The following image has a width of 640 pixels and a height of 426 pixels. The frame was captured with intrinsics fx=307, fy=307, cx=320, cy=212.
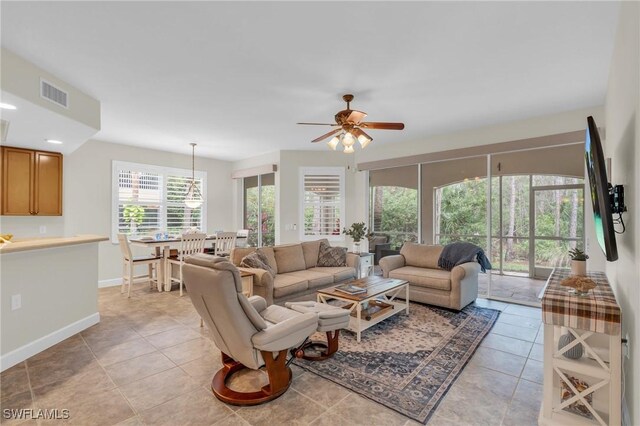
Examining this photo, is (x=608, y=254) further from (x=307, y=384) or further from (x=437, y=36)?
(x=307, y=384)

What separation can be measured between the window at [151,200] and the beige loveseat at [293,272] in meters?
2.98

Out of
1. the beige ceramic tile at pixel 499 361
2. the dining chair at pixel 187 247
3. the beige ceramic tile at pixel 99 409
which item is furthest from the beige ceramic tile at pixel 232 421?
the dining chair at pixel 187 247

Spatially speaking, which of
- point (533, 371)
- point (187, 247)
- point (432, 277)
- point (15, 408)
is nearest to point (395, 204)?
point (432, 277)

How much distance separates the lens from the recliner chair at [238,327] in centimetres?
209

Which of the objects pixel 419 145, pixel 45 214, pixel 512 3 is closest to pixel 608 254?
pixel 512 3

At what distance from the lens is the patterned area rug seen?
2283mm

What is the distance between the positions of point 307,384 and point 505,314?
3.07 metres

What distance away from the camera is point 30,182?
4.41 metres

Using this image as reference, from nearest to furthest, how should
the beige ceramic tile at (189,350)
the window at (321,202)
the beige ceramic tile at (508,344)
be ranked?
the beige ceramic tile at (189,350)
the beige ceramic tile at (508,344)
the window at (321,202)

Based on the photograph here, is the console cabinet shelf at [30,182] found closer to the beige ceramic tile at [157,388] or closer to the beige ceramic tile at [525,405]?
the beige ceramic tile at [157,388]

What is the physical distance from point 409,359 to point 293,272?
2.26 m

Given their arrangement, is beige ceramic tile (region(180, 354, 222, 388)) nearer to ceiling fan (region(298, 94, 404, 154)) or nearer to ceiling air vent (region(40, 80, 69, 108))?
ceiling fan (region(298, 94, 404, 154))

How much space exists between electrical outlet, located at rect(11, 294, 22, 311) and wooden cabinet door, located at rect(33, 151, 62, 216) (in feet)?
7.52

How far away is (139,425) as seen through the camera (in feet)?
6.48
